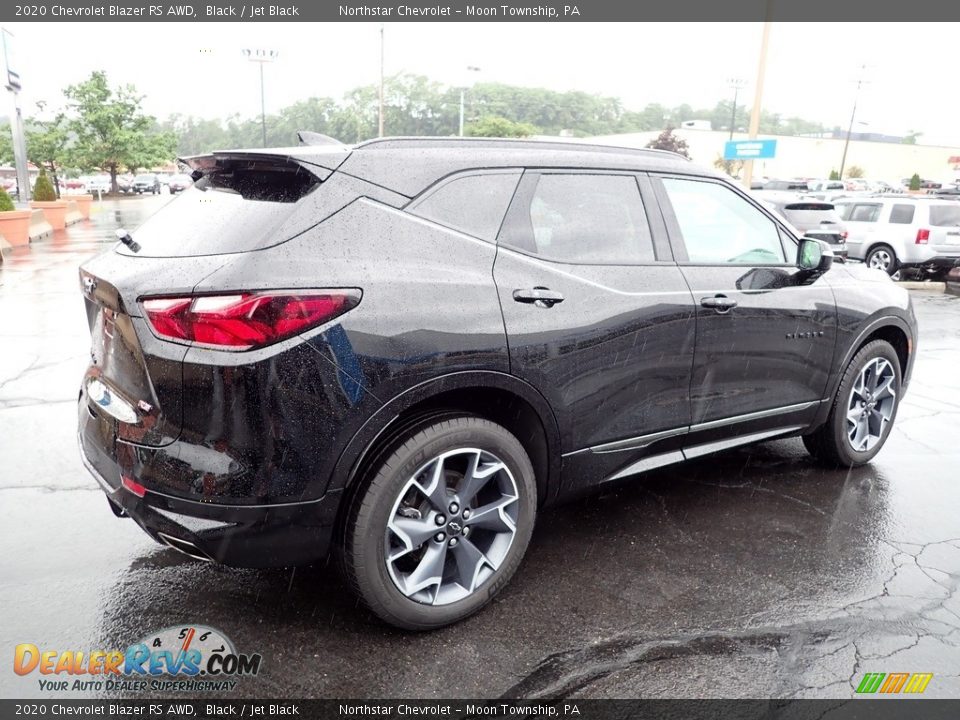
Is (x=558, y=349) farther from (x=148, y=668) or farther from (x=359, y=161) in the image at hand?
(x=148, y=668)

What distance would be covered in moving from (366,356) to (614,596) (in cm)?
152

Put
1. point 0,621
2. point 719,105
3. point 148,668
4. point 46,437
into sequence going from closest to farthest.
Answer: point 148,668
point 0,621
point 46,437
point 719,105

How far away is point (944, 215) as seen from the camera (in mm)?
14750

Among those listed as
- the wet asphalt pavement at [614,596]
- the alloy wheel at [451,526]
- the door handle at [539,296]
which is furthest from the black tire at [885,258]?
the alloy wheel at [451,526]

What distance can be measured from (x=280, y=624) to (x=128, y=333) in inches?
49.0

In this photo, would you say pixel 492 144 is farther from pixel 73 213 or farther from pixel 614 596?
pixel 73 213

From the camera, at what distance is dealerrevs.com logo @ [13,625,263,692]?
8.20ft

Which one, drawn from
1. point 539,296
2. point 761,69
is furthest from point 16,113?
point 539,296

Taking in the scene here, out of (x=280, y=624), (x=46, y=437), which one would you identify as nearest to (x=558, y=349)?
(x=280, y=624)

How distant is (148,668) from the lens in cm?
258

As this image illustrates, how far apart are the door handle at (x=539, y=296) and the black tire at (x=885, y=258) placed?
1477cm

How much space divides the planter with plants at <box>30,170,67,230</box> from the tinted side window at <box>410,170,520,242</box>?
22.2 meters

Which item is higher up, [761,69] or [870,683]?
[761,69]

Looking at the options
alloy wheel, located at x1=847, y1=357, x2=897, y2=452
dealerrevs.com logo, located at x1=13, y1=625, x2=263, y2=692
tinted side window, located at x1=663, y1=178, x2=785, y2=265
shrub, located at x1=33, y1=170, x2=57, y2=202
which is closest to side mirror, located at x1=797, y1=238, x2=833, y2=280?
tinted side window, located at x1=663, y1=178, x2=785, y2=265
